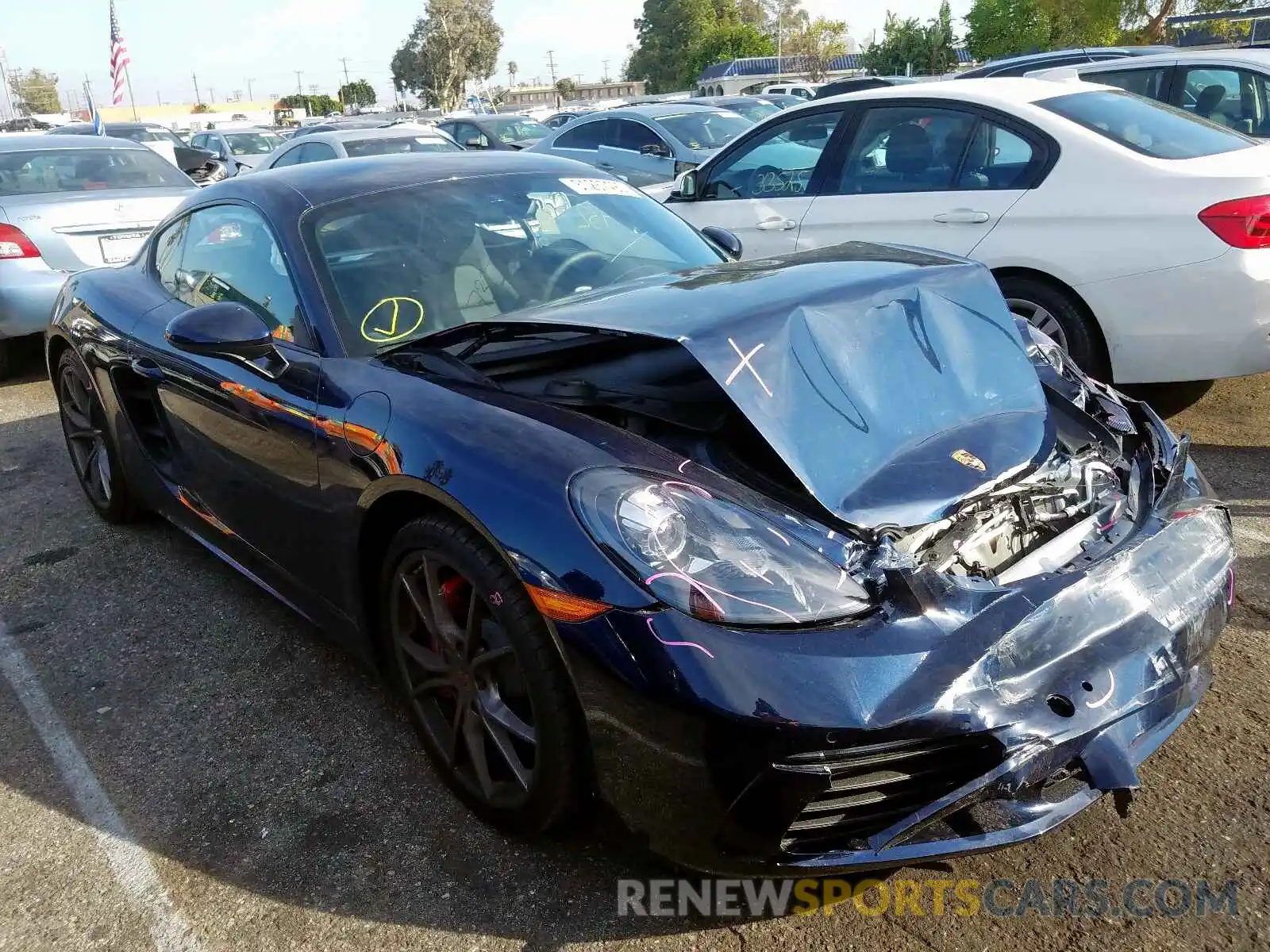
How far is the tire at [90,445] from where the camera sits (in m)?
3.99

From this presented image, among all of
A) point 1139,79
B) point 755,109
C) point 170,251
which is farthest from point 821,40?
point 170,251

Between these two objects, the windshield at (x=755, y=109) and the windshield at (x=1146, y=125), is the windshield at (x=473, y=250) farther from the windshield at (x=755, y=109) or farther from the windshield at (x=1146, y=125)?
the windshield at (x=755, y=109)

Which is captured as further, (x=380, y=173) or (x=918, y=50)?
(x=918, y=50)

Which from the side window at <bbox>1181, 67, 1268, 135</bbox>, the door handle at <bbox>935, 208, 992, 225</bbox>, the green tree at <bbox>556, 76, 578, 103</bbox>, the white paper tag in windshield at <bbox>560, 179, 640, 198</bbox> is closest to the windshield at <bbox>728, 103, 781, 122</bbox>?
the side window at <bbox>1181, 67, 1268, 135</bbox>

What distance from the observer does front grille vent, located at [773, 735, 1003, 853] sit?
1663mm

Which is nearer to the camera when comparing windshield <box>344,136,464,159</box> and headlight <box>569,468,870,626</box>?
headlight <box>569,468,870,626</box>

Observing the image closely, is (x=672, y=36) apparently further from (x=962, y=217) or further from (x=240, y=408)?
(x=240, y=408)

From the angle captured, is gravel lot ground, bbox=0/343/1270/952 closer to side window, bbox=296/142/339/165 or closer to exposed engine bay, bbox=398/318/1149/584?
exposed engine bay, bbox=398/318/1149/584

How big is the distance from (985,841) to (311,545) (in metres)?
1.77

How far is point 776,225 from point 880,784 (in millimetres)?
4161

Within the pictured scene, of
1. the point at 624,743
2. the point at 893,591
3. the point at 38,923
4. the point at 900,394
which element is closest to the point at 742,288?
the point at 900,394

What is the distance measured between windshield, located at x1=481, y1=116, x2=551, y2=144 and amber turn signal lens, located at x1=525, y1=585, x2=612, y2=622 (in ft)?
47.8

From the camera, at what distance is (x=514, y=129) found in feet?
52.1

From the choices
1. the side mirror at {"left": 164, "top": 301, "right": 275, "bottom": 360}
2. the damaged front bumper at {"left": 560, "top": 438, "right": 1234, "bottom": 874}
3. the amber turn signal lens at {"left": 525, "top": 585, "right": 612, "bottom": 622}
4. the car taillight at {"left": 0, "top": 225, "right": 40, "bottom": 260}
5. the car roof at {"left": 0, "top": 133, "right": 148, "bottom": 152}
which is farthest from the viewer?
the car roof at {"left": 0, "top": 133, "right": 148, "bottom": 152}
